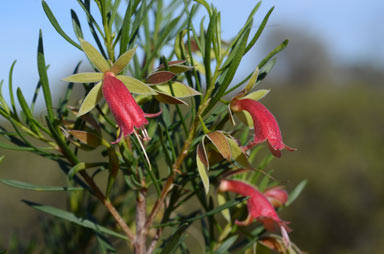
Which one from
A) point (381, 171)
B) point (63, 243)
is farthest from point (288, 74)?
point (63, 243)

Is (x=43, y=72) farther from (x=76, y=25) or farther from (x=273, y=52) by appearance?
(x=273, y=52)

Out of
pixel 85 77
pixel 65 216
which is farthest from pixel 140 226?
pixel 85 77

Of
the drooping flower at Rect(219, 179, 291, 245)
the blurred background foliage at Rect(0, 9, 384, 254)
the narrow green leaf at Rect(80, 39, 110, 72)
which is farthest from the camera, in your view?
the blurred background foliage at Rect(0, 9, 384, 254)

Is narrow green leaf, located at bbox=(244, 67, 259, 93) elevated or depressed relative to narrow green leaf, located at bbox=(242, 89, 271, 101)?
elevated

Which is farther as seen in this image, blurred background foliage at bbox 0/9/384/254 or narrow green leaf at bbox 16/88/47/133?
blurred background foliage at bbox 0/9/384/254

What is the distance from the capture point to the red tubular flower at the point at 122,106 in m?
0.30

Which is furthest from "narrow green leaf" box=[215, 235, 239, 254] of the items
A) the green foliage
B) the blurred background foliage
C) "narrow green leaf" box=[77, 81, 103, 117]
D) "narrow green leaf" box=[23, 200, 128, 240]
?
the blurred background foliage

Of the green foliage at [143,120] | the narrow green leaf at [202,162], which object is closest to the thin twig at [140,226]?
the green foliage at [143,120]

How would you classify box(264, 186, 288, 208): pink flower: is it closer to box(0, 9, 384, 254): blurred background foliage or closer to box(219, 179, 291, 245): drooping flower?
box(219, 179, 291, 245): drooping flower

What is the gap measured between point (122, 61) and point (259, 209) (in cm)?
20

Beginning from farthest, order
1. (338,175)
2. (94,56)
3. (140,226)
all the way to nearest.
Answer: (338,175) < (140,226) < (94,56)

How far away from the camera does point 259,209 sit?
1.28 feet

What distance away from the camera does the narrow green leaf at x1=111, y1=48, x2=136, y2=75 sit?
292 mm

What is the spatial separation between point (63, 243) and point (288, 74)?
14667 millimetres
